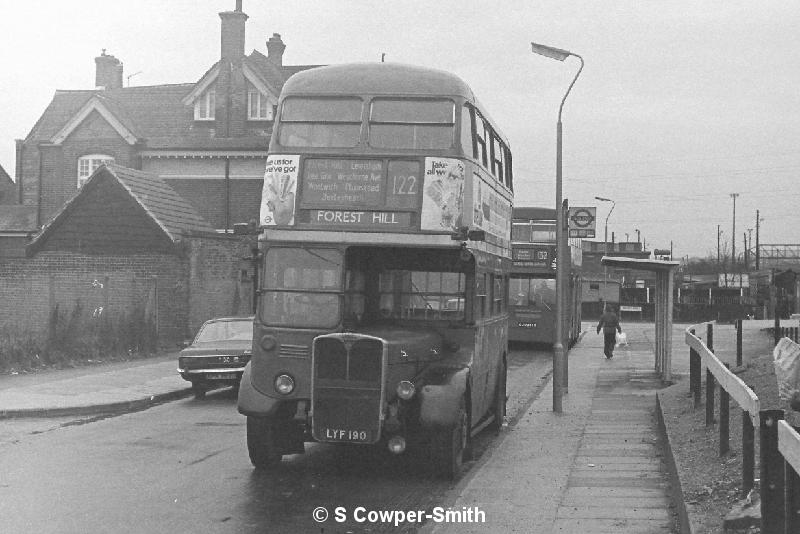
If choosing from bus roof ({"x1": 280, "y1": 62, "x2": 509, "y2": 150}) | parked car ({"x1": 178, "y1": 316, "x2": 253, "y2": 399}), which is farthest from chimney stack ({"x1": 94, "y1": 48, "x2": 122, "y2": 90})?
bus roof ({"x1": 280, "y1": 62, "x2": 509, "y2": 150})

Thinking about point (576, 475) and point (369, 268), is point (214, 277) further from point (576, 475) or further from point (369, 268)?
point (576, 475)

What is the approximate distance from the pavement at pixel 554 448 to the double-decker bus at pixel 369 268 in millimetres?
934

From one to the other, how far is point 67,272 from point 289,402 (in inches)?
922

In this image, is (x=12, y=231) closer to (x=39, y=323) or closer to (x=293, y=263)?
(x=39, y=323)

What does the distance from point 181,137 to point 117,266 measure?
15.4 metres

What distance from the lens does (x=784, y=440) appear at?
5.46 meters

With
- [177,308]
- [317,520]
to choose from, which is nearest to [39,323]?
[177,308]

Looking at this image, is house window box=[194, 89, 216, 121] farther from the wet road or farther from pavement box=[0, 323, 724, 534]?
the wet road

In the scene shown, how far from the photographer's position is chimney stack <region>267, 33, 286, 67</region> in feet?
187

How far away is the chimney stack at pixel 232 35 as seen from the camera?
4656 cm

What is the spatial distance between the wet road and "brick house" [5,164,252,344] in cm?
1626

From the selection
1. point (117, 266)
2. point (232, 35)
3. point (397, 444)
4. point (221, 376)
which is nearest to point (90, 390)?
point (221, 376)

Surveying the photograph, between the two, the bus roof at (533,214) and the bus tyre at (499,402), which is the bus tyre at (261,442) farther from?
the bus roof at (533,214)

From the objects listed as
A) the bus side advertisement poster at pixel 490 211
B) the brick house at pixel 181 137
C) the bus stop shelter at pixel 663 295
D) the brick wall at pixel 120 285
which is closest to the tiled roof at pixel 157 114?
the brick house at pixel 181 137
